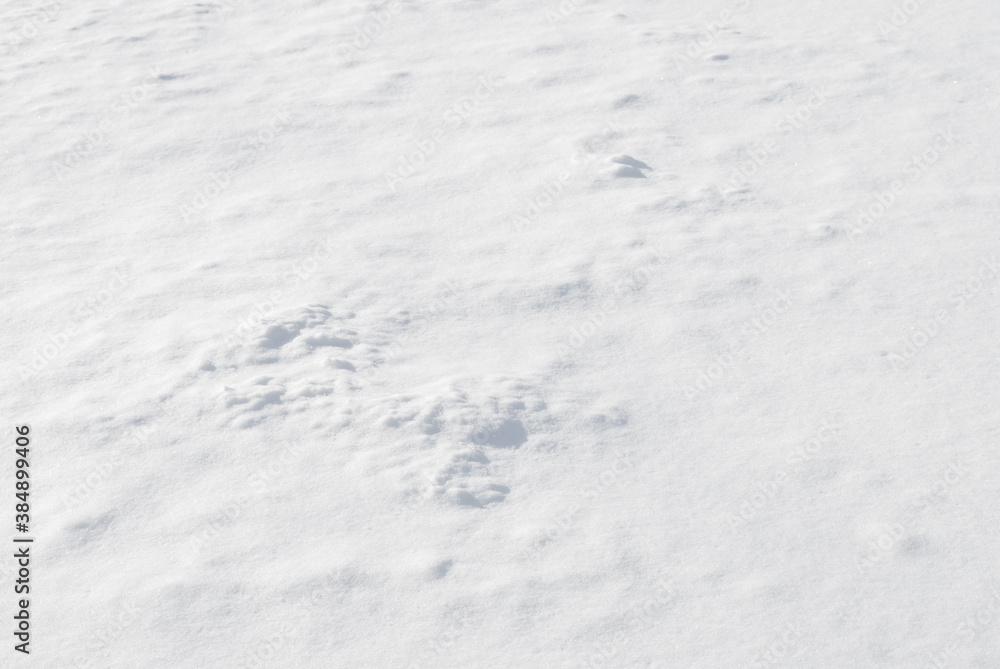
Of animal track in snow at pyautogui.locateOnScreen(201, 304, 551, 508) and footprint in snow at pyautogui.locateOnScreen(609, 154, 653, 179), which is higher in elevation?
footprint in snow at pyautogui.locateOnScreen(609, 154, 653, 179)

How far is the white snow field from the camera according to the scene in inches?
131

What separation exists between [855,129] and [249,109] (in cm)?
406

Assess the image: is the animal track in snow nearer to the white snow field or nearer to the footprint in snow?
the white snow field

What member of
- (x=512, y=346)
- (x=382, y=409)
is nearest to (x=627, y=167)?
(x=512, y=346)

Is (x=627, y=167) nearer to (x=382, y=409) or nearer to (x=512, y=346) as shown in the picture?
(x=512, y=346)

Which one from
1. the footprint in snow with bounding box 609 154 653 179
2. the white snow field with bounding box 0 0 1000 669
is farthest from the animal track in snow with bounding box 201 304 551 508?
the footprint in snow with bounding box 609 154 653 179

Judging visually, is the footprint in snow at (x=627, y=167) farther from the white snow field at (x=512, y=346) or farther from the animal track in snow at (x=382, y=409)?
the animal track in snow at (x=382, y=409)

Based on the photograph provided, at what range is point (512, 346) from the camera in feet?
15.0

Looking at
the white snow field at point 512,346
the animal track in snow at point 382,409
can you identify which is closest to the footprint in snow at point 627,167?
the white snow field at point 512,346

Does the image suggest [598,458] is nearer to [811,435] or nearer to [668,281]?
[811,435]

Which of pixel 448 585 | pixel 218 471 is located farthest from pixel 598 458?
pixel 218 471

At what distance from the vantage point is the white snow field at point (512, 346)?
3320 millimetres

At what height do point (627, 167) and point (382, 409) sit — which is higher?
point (627, 167)

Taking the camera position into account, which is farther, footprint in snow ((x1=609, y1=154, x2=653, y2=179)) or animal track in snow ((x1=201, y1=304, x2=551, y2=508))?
footprint in snow ((x1=609, y1=154, x2=653, y2=179))
